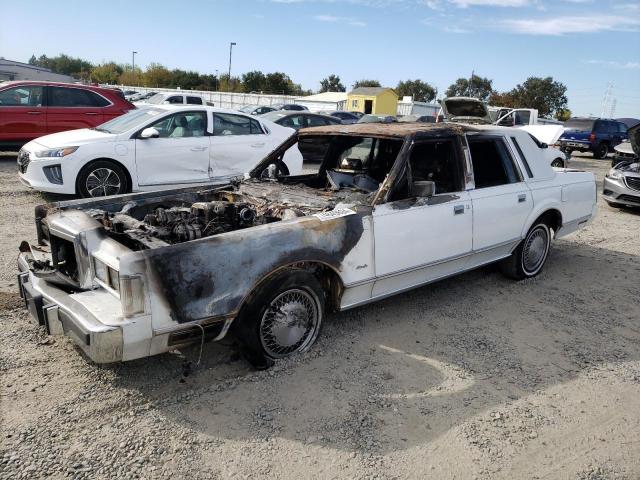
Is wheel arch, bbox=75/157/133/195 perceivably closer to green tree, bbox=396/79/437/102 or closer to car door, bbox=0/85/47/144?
car door, bbox=0/85/47/144

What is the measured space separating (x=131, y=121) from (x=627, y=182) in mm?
9013

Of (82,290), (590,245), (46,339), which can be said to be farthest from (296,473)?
(590,245)

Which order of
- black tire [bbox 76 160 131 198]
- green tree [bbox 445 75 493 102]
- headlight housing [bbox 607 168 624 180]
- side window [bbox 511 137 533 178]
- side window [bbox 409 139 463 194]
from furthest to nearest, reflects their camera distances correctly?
green tree [bbox 445 75 493 102]
headlight housing [bbox 607 168 624 180]
black tire [bbox 76 160 131 198]
side window [bbox 511 137 533 178]
side window [bbox 409 139 463 194]

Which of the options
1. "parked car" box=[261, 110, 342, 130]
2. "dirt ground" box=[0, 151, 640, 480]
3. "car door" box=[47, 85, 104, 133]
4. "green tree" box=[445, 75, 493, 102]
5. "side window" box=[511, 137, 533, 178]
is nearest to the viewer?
"dirt ground" box=[0, 151, 640, 480]

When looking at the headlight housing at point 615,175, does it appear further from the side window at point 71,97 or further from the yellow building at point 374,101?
the yellow building at point 374,101

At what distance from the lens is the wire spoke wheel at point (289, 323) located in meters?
3.51

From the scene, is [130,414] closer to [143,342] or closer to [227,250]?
[143,342]

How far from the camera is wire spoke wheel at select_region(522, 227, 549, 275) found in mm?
5520

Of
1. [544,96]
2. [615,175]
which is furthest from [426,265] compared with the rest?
[544,96]

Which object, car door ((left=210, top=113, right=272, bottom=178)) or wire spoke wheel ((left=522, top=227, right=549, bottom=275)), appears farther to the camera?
car door ((left=210, top=113, right=272, bottom=178))

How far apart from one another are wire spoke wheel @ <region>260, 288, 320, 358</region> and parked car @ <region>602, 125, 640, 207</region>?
838 centimetres

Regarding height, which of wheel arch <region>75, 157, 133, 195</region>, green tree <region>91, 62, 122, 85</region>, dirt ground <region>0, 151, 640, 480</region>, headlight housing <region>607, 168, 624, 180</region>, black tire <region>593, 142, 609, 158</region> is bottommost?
dirt ground <region>0, 151, 640, 480</region>

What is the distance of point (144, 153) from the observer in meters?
7.75

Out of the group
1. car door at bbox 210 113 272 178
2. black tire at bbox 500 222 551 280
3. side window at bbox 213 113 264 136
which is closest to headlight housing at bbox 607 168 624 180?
black tire at bbox 500 222 551 280
